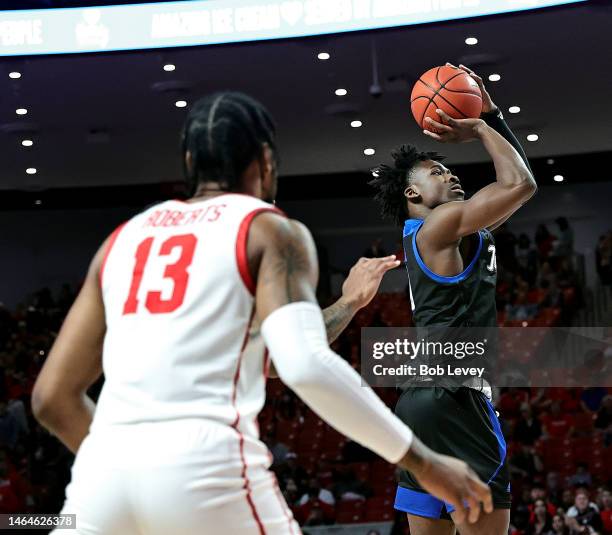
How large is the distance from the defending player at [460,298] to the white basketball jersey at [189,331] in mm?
2172

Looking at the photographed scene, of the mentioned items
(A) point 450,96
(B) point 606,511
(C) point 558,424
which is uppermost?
Result: (A) point 450,96

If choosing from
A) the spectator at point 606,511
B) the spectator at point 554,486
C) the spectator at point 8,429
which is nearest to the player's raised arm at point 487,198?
the spectator at point 606,511

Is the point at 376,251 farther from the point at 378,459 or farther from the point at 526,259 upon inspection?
the point at 378,459

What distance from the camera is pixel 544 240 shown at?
16.0m

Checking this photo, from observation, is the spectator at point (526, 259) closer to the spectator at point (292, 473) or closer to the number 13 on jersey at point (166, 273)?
the spectator at point (292, 473)

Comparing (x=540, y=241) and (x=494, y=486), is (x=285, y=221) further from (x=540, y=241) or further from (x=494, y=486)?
(x=540, y=241)

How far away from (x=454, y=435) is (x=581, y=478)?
664 cm

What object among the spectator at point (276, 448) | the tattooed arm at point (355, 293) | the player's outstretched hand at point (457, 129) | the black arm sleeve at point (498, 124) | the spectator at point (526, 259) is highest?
the spectator at point (526, 259)

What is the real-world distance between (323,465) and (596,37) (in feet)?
19.0

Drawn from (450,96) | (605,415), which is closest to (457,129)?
(450,96)

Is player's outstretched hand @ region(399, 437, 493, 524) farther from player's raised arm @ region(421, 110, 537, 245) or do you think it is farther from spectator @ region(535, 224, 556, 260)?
spectator @ region(535, 224, 556, 260)

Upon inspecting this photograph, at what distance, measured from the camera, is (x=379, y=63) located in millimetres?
12234

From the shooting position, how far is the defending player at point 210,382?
1897mm

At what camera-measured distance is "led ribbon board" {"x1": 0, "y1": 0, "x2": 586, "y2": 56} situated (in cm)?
1077
